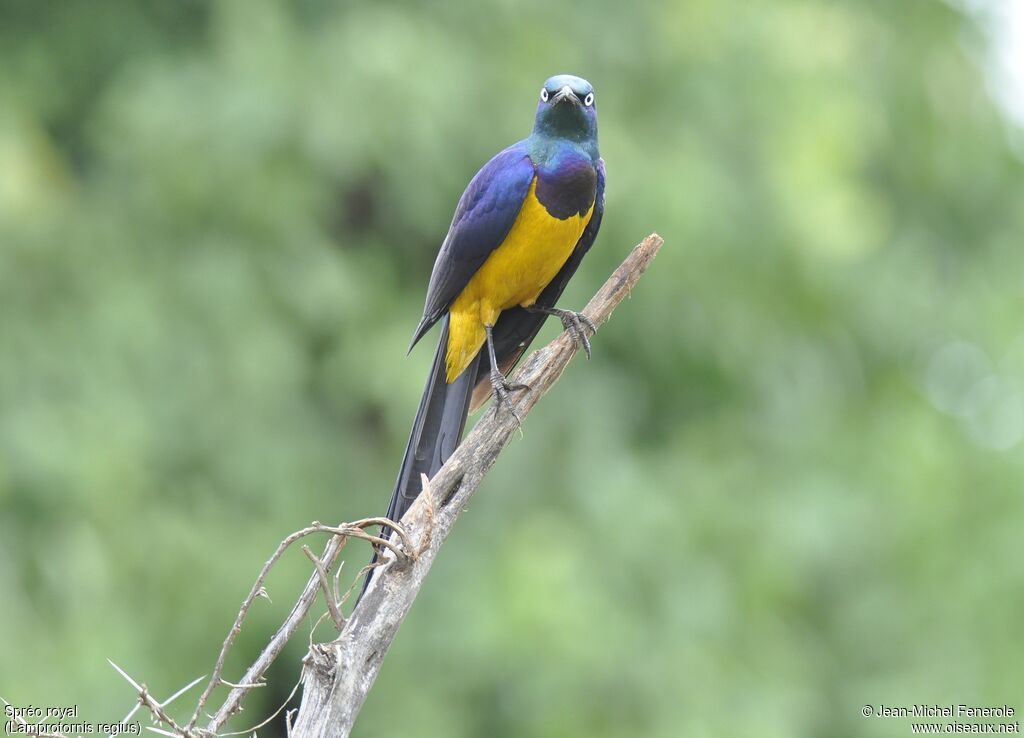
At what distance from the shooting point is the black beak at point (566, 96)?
4.61 m

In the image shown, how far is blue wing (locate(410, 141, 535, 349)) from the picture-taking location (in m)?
4.56

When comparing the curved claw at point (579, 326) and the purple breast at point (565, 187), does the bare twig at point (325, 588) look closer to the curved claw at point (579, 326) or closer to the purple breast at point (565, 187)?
the curved claw at point (579, 326)

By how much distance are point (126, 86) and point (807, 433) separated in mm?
4274

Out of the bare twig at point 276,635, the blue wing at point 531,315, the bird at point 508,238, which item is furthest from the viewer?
the blue wing at point 531,315

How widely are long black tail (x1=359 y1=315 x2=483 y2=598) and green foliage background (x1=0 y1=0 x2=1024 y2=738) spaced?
181 centimetres

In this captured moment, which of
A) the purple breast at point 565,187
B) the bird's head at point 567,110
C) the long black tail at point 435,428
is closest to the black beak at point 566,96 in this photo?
the bird's head at point 567,110

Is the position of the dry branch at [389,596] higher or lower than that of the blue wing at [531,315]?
lower

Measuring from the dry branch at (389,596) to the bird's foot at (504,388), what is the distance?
0.02 metres

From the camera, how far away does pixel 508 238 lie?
15.1ft

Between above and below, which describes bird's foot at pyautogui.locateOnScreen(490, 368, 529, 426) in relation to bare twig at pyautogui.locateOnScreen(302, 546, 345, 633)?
above

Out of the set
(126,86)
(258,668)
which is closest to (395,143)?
(126,86)

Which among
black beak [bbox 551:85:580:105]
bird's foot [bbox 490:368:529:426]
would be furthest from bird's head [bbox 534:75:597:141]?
bird's foot [bbox 490:368:529:426]

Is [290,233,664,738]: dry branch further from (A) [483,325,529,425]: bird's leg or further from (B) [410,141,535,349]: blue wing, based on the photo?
(B) [410,141,535,349]: blue wing

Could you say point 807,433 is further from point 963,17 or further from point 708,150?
point 963,17
